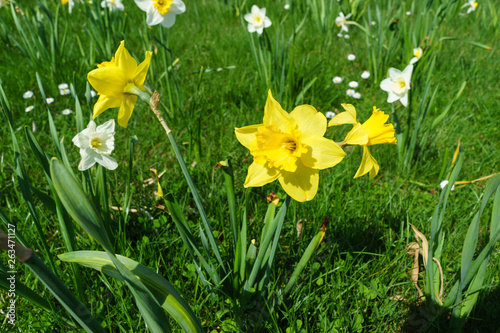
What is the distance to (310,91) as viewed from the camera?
8.80 ft

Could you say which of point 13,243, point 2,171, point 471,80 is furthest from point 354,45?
point 13,243

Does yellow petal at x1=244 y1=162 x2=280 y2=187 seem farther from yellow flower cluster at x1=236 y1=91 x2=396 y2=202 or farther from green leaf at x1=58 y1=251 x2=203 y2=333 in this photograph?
green leaf at x1=58 y1=251 x2=203 y2=333

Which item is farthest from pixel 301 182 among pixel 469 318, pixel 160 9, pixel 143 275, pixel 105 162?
pixel 160 9

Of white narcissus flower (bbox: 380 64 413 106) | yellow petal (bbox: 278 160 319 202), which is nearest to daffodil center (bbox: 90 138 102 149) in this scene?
yellow petal (bbox: 278 160 319 202)

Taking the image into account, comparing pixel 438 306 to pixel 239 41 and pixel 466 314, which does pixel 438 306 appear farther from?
pixel 239 41

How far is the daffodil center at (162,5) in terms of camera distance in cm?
140

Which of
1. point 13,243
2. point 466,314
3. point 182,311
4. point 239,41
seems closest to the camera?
point 13,243

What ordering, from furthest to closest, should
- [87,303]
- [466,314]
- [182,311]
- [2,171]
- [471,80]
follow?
[471,80], [2,171], [87,303], [466,314], [182,311]

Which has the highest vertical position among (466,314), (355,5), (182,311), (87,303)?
(355,5)

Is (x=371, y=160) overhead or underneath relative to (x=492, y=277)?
overhead

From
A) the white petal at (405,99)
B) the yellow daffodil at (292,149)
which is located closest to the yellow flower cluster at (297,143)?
the yellow daffodil at (292,149)

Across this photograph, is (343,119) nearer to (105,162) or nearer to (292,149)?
(292,149)

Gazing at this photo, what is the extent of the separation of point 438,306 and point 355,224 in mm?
473

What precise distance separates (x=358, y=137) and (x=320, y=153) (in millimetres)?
108
